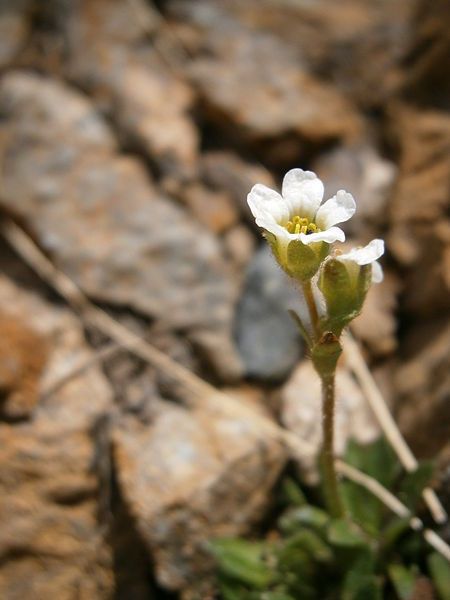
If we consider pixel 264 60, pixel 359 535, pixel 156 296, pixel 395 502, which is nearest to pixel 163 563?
pixel 359 535

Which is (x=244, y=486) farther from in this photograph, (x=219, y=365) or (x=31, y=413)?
(x=31, y=413)

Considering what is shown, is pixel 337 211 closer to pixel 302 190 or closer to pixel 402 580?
pixel 302 190

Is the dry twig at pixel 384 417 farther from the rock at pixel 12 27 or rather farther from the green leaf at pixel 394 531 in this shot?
the rock at pixel 12 27

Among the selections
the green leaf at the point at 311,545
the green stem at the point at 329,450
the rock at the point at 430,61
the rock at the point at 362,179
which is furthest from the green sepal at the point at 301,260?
the rock at the point at 430,61

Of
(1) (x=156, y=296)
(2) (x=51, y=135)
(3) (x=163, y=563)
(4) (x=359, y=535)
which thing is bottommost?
(4) (x=359, y=535)

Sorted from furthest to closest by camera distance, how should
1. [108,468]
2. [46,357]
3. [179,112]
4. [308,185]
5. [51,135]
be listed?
[179,112] → [51,135] → [46,357] → [108,468] → [308,185]

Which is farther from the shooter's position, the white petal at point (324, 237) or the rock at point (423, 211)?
the rock at point (423, 211)
